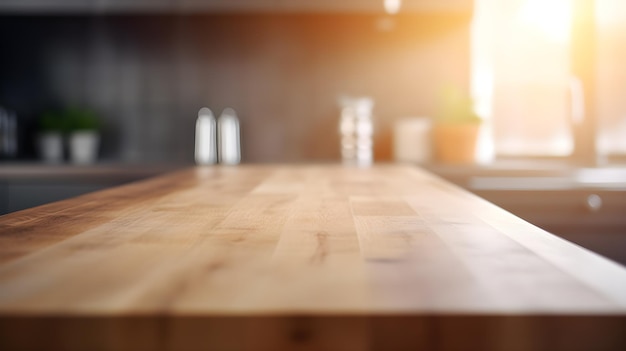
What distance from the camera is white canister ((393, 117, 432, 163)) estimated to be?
2988mm

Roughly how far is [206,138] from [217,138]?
2.7 inches

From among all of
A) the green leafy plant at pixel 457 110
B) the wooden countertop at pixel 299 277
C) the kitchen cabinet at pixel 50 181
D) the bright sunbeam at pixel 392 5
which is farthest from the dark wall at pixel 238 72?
the wooden countertop at pixel 299 277

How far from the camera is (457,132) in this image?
2.89 metres

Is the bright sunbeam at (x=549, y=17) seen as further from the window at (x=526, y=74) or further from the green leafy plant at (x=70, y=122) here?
the green leafy plant at (x=70, y=122)

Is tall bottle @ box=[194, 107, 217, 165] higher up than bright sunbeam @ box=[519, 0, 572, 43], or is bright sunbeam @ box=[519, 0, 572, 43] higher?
bright sunbeam @ box=[519, 0, 572, 43]

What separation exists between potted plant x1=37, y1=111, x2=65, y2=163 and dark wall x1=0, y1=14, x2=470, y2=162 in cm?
16

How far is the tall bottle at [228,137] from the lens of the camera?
3.11 meters

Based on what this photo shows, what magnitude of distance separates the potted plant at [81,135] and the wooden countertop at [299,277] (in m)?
2.18

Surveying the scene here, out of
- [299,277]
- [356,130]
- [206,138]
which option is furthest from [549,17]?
[299,277]

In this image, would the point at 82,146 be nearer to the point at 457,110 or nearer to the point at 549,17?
the point at 457,110

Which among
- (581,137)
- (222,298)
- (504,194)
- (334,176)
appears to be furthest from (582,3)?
(222,298)

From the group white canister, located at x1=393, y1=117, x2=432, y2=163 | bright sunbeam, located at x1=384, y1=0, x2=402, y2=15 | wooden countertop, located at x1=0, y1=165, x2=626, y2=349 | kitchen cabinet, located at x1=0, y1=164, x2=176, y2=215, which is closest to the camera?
wooden countertop, located at x1=0, y1=165, x2=626, y2=349

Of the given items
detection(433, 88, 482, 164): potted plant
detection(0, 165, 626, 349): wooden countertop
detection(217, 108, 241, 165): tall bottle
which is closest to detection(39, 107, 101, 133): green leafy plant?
detection(217, 108, 241, 165): tall bottle

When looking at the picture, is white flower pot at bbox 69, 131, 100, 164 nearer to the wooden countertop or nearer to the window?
the window
